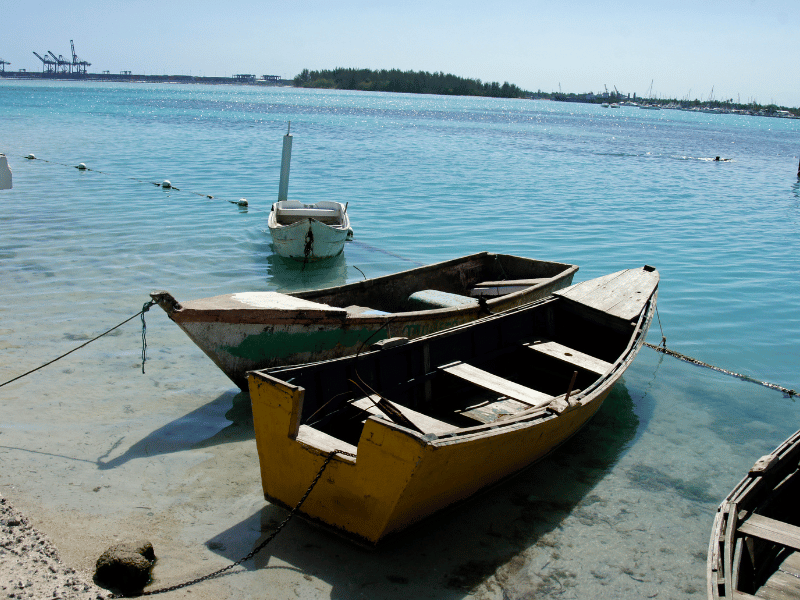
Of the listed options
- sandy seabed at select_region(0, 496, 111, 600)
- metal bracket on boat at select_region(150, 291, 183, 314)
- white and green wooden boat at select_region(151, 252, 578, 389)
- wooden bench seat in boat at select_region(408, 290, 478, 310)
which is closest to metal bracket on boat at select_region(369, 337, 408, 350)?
white and green wooden boat at select_region(151, 252, 578, 389)

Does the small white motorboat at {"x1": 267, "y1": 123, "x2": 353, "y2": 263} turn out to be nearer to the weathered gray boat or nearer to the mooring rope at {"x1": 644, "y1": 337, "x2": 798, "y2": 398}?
the mooring rope at {"x1": 644, "y1": 337, "x2": 798, "y2": 398}

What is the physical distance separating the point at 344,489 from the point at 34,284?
31.6 ft

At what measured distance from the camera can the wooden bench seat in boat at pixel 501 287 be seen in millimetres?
10656

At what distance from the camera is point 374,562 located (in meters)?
5.31

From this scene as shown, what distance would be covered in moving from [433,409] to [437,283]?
12.8 feet

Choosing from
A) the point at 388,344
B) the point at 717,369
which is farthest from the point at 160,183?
A: the point at 717,369

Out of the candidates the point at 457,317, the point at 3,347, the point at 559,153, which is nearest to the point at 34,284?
the point at 3,347

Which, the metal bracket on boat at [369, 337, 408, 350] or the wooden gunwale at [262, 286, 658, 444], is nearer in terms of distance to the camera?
the wooden gunwale at [262, 286, 658, 444]

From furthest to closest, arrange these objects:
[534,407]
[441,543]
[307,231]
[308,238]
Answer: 1. [308,238]
2. [307,231]
3. [534,407]
4. [441,543]

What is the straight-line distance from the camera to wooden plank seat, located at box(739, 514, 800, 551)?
4414 mm

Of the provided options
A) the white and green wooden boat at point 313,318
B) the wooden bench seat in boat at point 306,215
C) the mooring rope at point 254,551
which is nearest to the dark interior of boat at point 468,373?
the white and green wooden boat at point 313,318

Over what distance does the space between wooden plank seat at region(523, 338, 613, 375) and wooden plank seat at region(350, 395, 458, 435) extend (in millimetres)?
2700

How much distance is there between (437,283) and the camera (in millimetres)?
11117

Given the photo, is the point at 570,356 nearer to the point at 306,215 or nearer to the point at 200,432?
the point at 200,432
